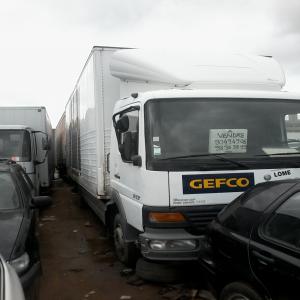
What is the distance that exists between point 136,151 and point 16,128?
6215mm

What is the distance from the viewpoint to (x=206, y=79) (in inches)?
231

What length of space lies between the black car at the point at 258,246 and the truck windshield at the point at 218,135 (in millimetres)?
1048

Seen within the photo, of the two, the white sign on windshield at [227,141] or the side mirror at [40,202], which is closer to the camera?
the white sign on windshield at [227,141]

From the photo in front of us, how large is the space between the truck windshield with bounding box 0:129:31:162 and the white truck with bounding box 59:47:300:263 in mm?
4995

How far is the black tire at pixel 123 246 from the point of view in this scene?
19.1 feet

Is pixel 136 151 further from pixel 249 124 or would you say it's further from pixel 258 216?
pixel 258 216

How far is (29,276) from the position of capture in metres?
3.89

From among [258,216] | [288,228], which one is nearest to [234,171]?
[258,216]

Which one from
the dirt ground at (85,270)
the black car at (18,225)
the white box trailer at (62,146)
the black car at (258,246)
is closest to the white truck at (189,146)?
the dirt ground at (85,270)

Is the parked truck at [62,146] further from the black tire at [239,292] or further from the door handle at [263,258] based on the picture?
the door handle at [263,258]

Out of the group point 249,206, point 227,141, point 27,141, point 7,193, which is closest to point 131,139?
point 227,141

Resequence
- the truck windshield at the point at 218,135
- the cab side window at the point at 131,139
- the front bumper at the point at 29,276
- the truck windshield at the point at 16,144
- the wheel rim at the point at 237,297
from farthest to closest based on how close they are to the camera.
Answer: the truck windshield at the point at 16,144 → the cab side window at the point at 131,139 → the truck windshield at the point at 218,135 → the front bumper at the point at 29,276 → the wheel rim at the point at 237,297

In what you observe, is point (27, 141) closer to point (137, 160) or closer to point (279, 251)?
point (137, 160)

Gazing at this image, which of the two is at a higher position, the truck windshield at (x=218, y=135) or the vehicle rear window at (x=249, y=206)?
the truck windshield at (x=218, y=135)
